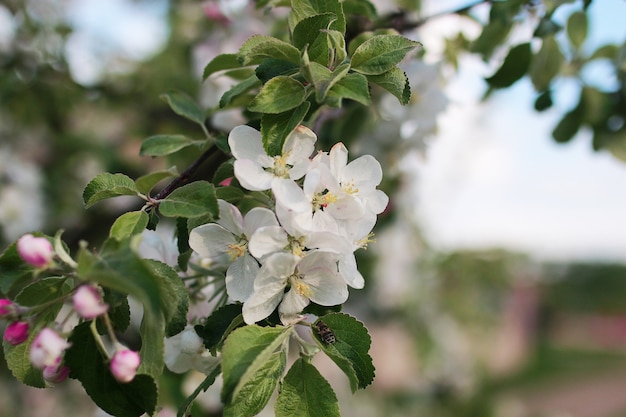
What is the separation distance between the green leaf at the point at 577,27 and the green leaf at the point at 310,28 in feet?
2.63

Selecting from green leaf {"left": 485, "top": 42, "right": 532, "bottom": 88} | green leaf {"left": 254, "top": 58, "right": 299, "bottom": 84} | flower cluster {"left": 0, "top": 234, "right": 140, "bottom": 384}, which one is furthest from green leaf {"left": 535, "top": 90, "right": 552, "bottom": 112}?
flower cluster {"left": 0, "top": 234, "right": 140, "bottom": 384}

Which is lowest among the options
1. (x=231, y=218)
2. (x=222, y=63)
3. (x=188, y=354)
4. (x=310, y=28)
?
(x=188, y=354)

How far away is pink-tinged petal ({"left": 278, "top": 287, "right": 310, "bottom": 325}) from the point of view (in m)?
0.73

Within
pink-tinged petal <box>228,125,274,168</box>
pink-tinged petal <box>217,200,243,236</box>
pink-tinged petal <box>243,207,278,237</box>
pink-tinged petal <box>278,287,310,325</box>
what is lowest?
pink-tinged petal <box>278,287,310,325</box>

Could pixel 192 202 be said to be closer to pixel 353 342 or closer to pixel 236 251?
pixel 236 251

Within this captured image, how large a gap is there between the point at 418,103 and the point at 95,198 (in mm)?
824

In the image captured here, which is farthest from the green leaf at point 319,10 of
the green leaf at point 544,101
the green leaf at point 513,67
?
the green leaf at point 544,101

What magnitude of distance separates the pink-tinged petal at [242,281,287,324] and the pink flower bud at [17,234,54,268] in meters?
0.22

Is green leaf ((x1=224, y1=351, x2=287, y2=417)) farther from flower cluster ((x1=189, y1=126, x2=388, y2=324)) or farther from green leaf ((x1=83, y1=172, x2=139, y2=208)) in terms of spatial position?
green leaf ((x1=83, y1=172, x2=139, y2=208))

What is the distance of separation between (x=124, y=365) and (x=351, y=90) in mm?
404

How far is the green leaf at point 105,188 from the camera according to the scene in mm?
718

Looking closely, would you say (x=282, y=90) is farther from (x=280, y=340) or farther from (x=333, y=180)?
(x=280, y=340)

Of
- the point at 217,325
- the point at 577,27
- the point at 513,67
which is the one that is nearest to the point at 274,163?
the point at 217,325

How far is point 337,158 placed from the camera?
0.78 meters
